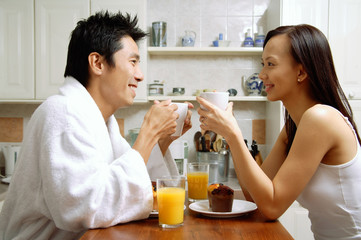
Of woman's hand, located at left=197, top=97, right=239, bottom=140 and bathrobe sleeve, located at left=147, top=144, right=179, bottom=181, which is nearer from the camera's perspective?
woman's hand, located at left=197, top=97, right=239, bottom=140

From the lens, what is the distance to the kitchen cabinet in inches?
100

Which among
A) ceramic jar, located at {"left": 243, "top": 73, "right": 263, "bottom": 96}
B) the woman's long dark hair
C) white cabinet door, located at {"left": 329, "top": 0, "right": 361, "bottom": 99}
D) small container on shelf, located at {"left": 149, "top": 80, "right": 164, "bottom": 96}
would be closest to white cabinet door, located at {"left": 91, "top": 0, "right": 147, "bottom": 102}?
small container on shelf, located at {"left": 149, "top": 80, "right": 164, "bottom": 96}

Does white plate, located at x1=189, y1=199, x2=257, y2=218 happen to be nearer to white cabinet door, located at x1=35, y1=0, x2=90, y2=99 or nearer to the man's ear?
the man's ear

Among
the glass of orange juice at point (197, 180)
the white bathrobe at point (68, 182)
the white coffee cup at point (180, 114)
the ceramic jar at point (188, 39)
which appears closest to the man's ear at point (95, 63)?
the white bathrobe at point (68, 182)

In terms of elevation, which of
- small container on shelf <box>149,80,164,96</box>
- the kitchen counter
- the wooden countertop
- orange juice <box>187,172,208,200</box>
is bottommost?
the kitchen counter

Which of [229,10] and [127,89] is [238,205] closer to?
[127,89]

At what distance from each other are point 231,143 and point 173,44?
1.86 meters

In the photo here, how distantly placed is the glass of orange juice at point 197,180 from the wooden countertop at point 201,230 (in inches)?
8.1

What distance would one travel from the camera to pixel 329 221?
1.25 metres

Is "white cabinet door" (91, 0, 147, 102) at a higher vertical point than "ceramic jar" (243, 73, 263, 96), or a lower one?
higher

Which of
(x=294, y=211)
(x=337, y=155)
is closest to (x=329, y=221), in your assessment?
(x=337, y=155)

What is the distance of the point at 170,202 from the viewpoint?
1025mm

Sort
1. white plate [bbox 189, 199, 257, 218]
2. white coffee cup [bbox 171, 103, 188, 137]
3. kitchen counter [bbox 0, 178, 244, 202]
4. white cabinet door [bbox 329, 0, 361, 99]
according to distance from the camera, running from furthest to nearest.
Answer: white cabinet door [bbox 329, 0, 361, 99] → kitchen counter [bbox 0, 178, 244, 202] → white coffee cup [bbox 171, 103, 188, 137] → white plate [bbox 189, 199, 257, 218]

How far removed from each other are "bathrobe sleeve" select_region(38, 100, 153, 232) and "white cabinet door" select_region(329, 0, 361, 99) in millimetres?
1873
